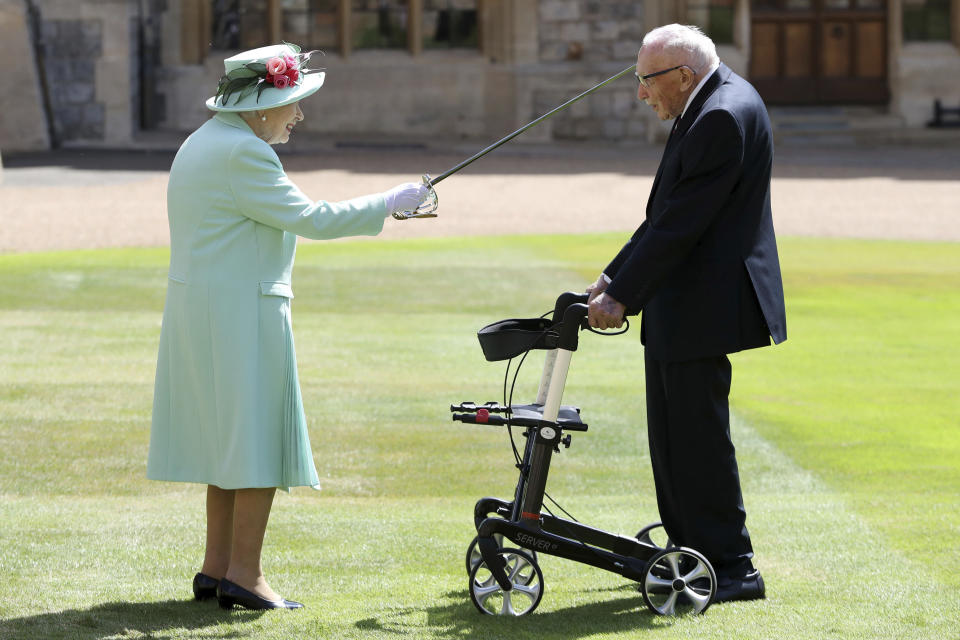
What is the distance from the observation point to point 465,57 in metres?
26.6

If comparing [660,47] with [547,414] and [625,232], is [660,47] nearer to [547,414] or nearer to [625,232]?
[547,414]

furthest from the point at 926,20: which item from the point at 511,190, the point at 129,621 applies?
the point at 129,621

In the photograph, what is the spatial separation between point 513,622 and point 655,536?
120 cm

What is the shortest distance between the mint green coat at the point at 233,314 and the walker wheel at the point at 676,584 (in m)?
1.06

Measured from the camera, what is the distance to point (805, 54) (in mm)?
26531

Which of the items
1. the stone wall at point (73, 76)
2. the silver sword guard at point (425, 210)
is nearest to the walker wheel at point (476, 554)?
the silver sword guard at point (425, 210)

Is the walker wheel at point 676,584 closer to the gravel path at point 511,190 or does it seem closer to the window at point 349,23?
the gravel path at point 511,190

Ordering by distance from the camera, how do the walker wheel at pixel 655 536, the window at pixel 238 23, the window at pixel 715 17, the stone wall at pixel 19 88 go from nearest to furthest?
1. the walker wheel at pixel 655 536
2. the stone wall at pixel 19 88
3. the window at pixel 715 17
4. the window at pixel 238 23

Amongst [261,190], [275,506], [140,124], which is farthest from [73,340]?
[140,124]

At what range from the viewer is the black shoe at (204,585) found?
4.44 metres

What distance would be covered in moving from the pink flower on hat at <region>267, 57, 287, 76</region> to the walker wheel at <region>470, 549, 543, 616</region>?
154 cm

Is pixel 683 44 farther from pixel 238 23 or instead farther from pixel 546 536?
pixel 238 23

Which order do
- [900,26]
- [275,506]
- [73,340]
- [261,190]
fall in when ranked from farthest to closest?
[900,26] → [73,340] → [275,506] → [261,190]

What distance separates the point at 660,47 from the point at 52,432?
413 cm
